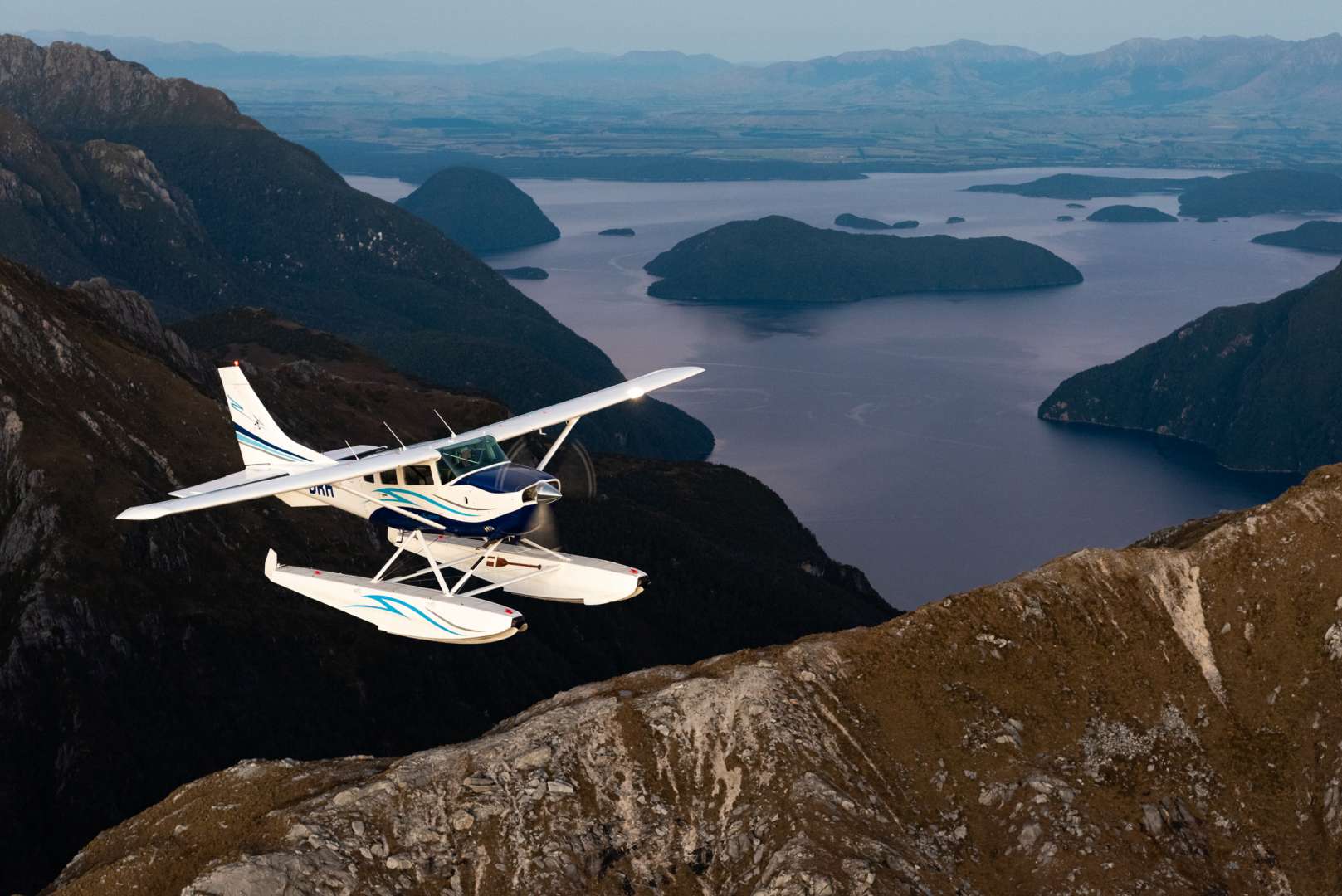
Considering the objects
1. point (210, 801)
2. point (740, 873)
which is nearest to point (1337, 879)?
point (740, 873)

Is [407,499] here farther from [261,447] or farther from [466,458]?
[261,447]

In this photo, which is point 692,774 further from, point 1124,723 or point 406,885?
point 1124,723

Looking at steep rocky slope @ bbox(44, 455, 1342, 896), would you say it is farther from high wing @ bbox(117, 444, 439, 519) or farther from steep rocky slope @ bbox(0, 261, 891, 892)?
steep rocky slope @ bbox(0, 261, 891, 892)

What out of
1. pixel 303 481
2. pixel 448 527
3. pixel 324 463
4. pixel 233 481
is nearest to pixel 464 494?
pixel 448 527

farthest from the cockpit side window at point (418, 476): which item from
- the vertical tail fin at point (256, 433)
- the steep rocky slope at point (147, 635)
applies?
the steep rocky slope at point (147, 635)

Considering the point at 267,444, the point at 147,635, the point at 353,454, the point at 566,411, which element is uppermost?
the point at 566,411

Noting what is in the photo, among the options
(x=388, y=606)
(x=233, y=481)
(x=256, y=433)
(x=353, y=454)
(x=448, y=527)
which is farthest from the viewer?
(x=256, y=433)

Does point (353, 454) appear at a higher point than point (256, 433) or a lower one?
higher
